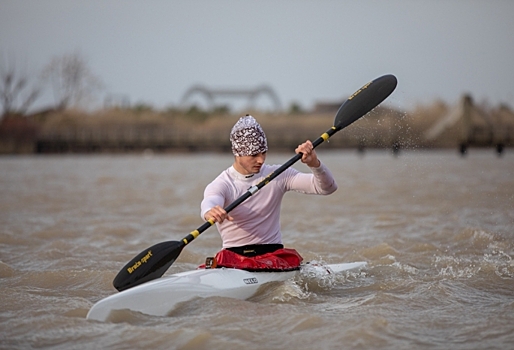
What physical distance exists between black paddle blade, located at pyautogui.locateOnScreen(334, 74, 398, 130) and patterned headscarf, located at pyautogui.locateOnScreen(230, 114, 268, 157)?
33.8 inches

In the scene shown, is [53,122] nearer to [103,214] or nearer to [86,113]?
[86,113]

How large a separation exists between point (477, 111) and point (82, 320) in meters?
41.8

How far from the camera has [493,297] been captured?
5020 millimetres

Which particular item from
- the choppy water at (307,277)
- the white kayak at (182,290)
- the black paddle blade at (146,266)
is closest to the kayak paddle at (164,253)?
the black paddle blade at (146,266)

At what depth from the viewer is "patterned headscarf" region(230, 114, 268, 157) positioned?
4.88 meters

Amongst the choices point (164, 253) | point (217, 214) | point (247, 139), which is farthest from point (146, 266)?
point (247, 139)

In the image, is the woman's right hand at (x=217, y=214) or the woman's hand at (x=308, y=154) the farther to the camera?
the woman's hand at (x=308, y=154)

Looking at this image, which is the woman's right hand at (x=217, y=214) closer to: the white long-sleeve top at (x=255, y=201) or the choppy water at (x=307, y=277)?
the white long-sleeve top at (x=255, y=201)

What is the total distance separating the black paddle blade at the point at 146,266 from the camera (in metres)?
4.68

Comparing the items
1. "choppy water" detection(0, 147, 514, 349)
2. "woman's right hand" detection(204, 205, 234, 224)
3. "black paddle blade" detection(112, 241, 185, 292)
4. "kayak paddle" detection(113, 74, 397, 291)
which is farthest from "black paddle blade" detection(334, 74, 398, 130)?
"black paddle blade" detection(112, 241, 185, 292)

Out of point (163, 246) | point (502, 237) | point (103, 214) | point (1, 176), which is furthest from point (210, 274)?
point (1, 176)

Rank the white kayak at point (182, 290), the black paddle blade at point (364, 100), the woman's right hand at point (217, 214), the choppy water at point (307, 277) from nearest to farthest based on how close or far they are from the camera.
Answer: the choppy water at point (307, 277) < the white kayak at point (182, 290) < the woman's right hand at point (217, 214) < the black paddle blade at point (364, 100)

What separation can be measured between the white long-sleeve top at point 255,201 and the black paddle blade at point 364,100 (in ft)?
2.28

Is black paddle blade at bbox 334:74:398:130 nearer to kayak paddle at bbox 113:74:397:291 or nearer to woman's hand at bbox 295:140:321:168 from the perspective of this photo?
kayak paddle at bbox 113:74:397:291
